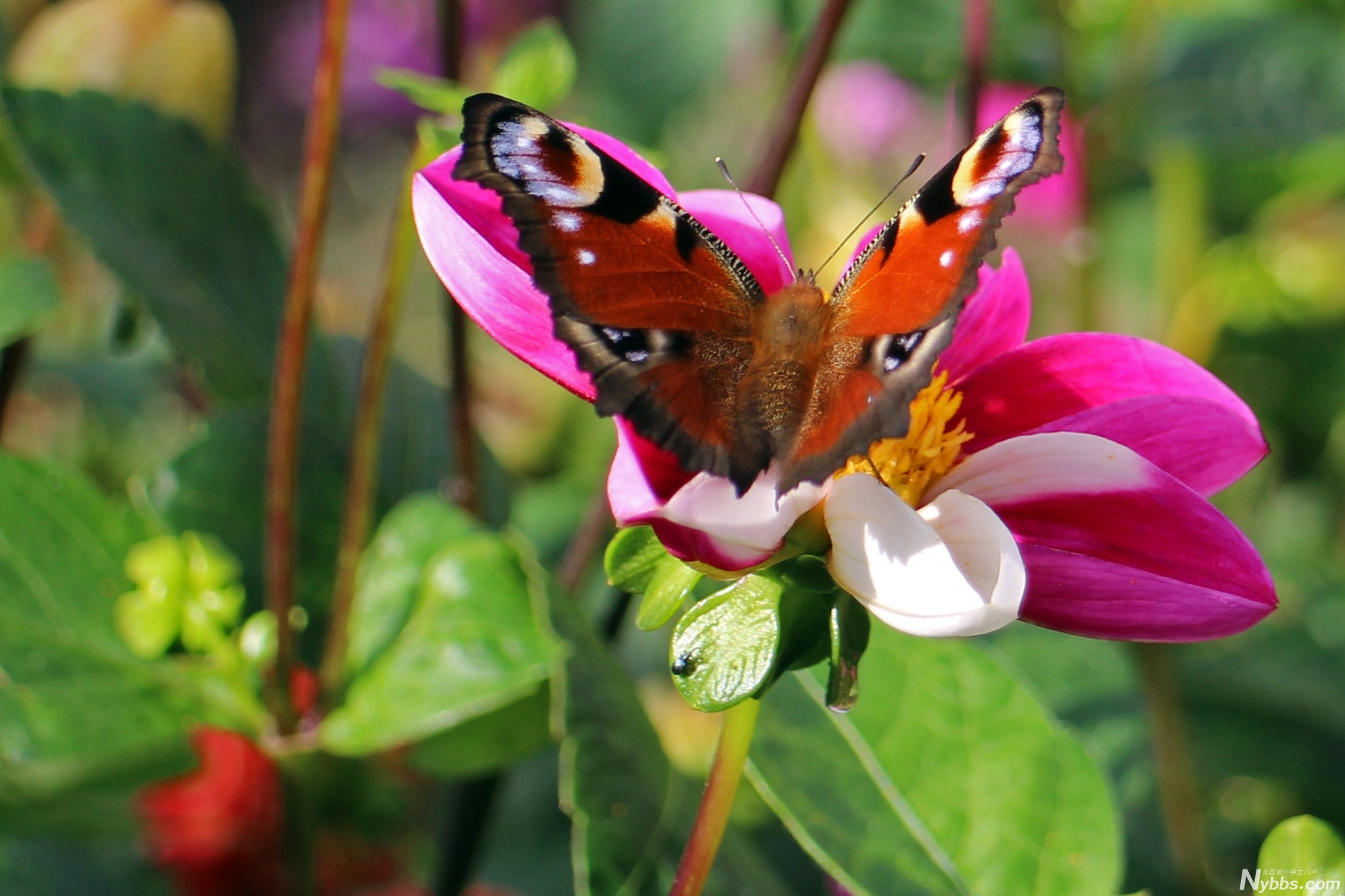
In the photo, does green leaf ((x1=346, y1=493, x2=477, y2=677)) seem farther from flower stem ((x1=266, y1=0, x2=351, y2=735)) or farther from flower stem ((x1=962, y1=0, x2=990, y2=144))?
flower stem ((x1=962, y1=0, x2=990, y2=144))

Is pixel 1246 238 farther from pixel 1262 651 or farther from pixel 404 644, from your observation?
pixel 404 644

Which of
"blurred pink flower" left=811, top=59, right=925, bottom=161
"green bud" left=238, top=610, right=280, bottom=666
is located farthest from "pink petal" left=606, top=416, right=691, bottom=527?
"blurred pink flower" left=811, top=59, right=925, bottom=161

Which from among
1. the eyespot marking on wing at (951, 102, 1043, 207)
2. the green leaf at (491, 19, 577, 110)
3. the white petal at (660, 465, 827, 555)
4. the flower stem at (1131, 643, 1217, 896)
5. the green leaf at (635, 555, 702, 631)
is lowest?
the flower stem at (1131, 643, 1217, 896)

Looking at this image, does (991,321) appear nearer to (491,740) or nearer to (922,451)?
(922,451)

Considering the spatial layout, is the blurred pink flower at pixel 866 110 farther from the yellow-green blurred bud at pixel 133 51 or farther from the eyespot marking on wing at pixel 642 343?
the eyespot marking on wing at pixel 642 343

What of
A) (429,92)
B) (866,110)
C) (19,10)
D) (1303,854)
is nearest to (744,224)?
(429,92)

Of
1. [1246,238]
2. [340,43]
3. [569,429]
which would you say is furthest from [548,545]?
[1246,238]
